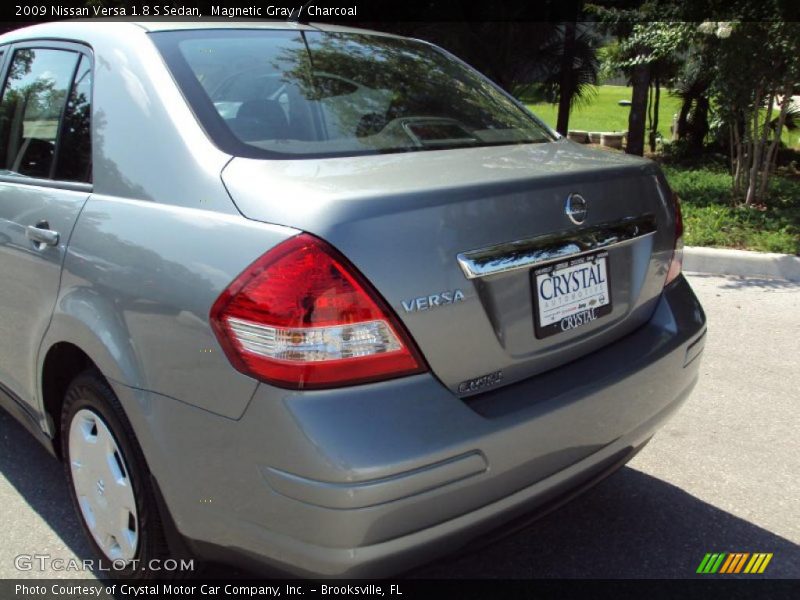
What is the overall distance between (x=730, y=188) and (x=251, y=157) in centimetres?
861

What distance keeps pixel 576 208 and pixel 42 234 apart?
1601 millimetres

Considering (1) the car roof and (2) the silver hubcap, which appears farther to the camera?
(1) the car roof

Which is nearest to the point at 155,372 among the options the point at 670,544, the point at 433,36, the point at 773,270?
the point at 670,544

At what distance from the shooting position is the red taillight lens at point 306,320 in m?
1.71

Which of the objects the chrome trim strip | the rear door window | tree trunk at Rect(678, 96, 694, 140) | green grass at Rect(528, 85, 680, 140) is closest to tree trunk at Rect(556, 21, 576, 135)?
tree trunk at Rect(678, 96, 694, 140)

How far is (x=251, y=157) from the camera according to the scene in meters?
2.01

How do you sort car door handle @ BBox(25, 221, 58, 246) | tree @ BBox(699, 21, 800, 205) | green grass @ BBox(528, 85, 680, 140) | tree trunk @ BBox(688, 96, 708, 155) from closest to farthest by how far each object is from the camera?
car door handle @ BBox(25, 221, 58, 246), tree @ BBox(699, 21, 800, 205), tree trunk @ BBox(688, 96, 708, 155), green grass @ BBox(528, 85, 680, 140)

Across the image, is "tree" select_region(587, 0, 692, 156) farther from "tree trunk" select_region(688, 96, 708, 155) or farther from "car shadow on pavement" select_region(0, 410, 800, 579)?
"car shadow on pavement" select_region(0, 410, 800, 579)

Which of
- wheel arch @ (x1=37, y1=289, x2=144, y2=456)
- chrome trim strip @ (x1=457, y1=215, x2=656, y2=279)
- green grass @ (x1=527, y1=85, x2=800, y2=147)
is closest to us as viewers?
chrome trim strip @ (x1=457, y1=215, x2=656, y2=279)

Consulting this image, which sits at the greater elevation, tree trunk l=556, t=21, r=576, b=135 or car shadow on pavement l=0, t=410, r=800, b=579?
tree trunk l=556, t=21, r=576, b=135

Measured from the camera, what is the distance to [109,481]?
2.26 meters

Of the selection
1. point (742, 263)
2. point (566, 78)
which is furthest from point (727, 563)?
point (566, 78)

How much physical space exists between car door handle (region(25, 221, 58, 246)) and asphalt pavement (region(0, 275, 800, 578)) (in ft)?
3.54

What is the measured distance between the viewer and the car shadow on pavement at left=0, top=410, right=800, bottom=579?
2521 mm
